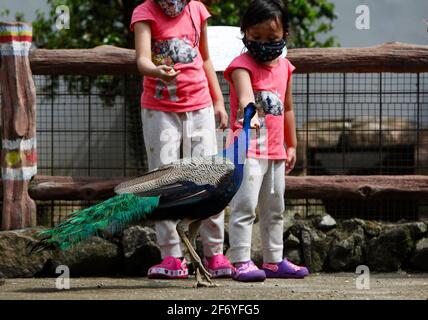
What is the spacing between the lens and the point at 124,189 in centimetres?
662

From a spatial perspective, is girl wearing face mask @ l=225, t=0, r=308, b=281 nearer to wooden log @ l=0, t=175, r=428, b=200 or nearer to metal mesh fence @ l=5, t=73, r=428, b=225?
wooden log @ l=0, t=175, r=428, b=200

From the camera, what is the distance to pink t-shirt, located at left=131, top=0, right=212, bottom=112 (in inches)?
281

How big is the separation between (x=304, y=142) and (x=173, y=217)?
10.6 ft

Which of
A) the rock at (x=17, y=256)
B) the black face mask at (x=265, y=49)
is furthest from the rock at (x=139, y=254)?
the black face mask at (x=265, y=49)

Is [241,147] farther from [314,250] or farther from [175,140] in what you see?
[314,250]

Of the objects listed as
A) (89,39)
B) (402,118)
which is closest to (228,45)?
(402,118)

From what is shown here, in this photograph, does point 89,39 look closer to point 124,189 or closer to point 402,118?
point 402,118

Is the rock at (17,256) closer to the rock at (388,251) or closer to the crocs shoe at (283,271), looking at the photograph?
the crocs shoe at (283,271)

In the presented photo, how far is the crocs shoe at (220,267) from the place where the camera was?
289 inches

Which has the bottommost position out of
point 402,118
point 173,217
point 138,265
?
point 138,265

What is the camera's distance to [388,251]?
8.52 m

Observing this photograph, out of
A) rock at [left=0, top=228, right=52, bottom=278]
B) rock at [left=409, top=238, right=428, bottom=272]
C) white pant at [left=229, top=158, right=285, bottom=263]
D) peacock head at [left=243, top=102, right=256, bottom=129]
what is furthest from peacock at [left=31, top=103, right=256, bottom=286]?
rock at [left=409, top=238, right=428, bottom=272]

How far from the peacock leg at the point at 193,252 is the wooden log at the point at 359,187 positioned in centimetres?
193

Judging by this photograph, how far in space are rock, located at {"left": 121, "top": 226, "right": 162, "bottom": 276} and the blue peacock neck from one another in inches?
68.3
